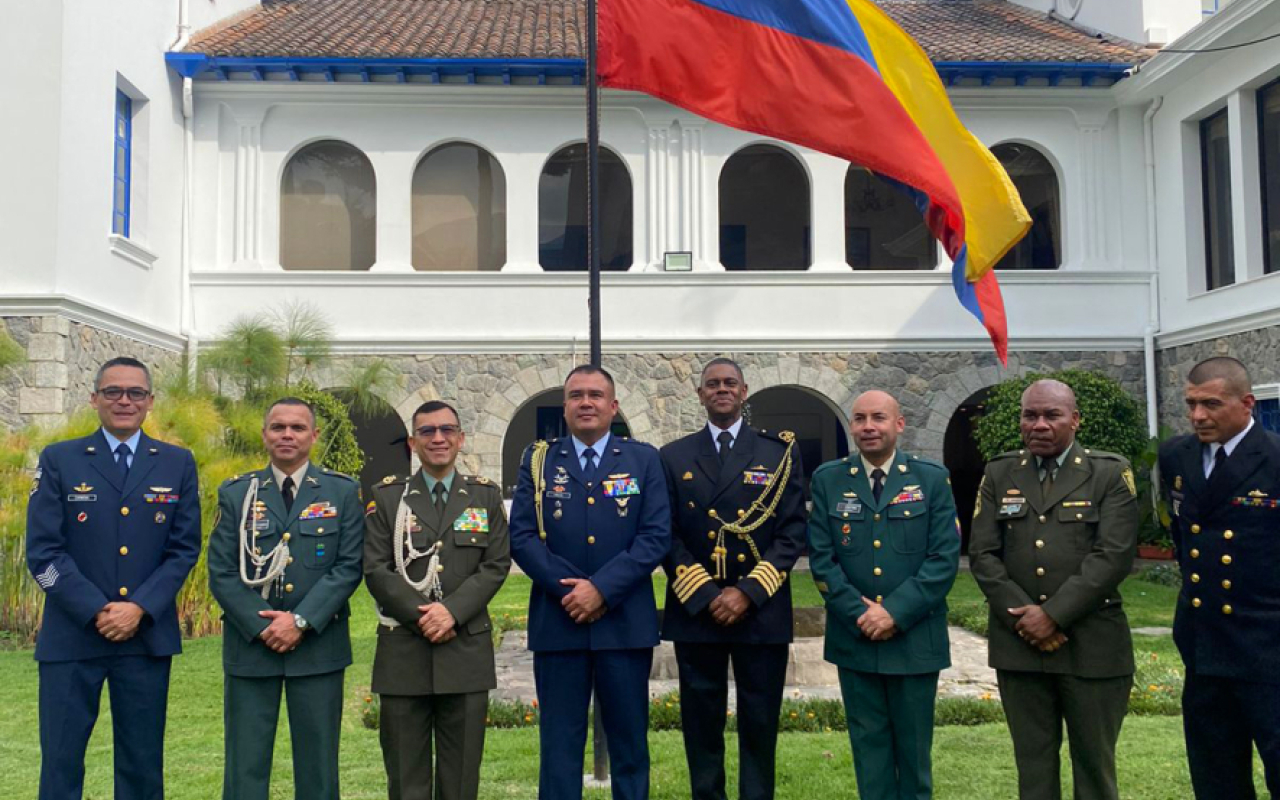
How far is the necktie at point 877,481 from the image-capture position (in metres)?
4.64

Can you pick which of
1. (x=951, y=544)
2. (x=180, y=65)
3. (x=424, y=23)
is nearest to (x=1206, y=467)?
(x=951, y=544)

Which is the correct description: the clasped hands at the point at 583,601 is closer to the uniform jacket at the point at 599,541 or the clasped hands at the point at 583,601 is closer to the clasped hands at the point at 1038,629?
the uniform jacket at the point at 599,541

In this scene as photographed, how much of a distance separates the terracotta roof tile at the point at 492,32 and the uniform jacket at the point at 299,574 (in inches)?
416

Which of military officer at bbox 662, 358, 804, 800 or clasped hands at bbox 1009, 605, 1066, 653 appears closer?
clasped hands at bbox 1009, 605, 1066, 653

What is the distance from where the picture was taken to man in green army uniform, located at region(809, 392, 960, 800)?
14.5 ft

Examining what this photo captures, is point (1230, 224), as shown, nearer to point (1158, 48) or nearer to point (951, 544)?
point (1158, 48)

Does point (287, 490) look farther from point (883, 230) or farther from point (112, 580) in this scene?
point (883, 230)

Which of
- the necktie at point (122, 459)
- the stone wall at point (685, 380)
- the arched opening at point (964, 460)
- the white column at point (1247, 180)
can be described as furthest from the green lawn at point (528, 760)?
the arched opening at point (964, 460)

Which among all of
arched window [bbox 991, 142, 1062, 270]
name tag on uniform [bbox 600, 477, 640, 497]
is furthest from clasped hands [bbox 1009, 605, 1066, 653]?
arched window [bbox 991, 142, 1062, 270]

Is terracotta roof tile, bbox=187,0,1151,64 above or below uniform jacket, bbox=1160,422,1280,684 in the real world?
above

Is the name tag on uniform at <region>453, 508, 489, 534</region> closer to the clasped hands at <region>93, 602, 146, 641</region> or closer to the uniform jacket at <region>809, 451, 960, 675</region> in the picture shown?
the clasped hands at <region>93, 602, 146, 641</region>

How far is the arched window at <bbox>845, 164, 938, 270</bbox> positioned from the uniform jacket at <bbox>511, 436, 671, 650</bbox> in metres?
13.8

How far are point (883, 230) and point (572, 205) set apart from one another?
6.28 m

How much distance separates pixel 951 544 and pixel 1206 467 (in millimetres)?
1001
